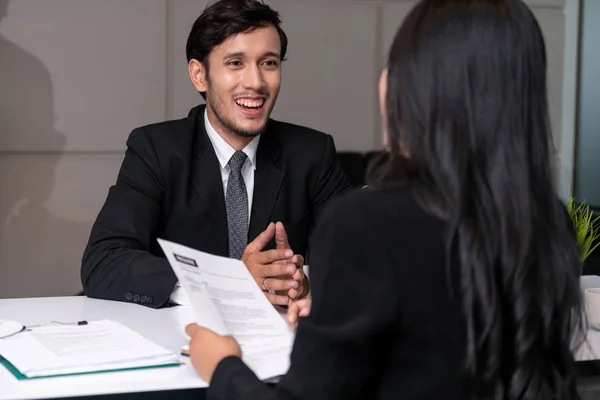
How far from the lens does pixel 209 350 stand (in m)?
1.36

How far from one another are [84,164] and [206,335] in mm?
2771

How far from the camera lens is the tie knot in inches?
101

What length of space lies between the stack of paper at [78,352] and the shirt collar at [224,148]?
960 mm

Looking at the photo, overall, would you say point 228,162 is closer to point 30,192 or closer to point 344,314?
point 344,314

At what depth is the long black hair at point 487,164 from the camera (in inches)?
→ 41.1

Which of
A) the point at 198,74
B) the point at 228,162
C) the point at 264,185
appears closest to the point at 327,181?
the point at 264,185

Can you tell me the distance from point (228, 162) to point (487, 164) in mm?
1581

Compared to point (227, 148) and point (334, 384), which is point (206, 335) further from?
point (227, 148)

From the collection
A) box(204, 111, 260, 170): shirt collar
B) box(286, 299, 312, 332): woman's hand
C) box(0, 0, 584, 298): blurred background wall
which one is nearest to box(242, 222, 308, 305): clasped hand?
box(286, 299, 312, 332): woman's hand

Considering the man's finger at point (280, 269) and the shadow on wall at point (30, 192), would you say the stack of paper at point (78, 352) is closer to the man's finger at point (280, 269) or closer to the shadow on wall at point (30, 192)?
the man's finger at point (280, 269)

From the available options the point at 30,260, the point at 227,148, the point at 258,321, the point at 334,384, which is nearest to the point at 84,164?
the point at 30,260

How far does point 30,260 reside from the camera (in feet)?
13.1

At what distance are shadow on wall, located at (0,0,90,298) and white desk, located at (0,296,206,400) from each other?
1.99m

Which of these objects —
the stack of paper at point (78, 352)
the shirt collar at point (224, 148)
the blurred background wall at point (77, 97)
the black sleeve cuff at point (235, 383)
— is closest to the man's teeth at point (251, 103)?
the shirt collar at point (224, 148)
